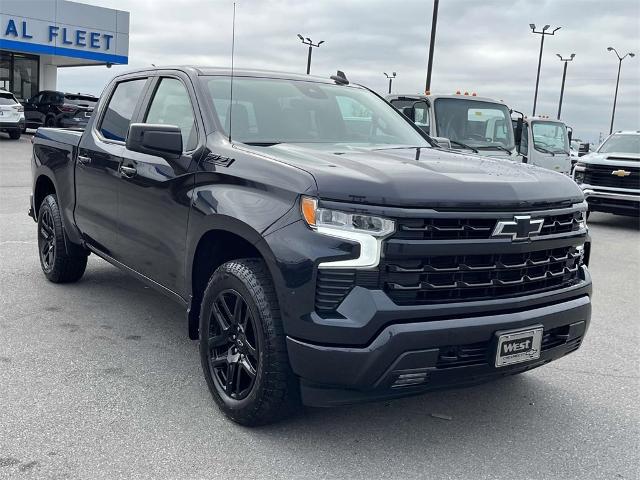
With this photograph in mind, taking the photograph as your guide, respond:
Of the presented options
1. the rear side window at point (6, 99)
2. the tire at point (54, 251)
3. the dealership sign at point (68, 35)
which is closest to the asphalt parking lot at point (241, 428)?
the tire at point (54, 251)

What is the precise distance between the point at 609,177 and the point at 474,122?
2771 mm

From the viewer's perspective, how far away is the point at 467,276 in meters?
3.06

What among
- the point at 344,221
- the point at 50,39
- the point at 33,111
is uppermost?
the point at 50,39

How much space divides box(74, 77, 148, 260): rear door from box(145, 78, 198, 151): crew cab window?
0.84 feet

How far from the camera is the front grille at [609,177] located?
1191 cm

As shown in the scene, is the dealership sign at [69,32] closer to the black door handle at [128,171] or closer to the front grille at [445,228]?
the black door handle at [128,171]

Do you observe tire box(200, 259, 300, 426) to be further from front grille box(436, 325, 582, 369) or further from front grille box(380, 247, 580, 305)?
front grille box(436, 325, 582, 369)

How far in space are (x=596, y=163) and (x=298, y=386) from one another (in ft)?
35.1

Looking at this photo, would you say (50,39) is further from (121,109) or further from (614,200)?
(121,109)

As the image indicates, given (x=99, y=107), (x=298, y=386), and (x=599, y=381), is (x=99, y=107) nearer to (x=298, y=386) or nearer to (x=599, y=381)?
(x=298, y=386)

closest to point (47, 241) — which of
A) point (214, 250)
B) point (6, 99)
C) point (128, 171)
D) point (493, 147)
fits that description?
point (128, 171)

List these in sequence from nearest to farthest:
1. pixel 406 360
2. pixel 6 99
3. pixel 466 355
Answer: pixel 406 360 < pixel 466 355 < pixel 6 99

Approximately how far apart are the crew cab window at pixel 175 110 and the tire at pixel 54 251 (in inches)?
63.8

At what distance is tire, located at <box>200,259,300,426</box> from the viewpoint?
3105 millimetres
